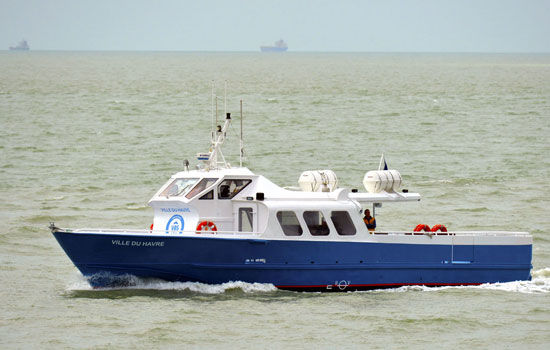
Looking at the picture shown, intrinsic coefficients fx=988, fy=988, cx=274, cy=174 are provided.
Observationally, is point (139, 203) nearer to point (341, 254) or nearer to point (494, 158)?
point (341, 254)

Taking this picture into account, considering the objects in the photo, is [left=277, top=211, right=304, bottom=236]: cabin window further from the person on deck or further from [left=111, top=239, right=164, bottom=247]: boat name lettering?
[left=111, top=239, right=164, bottom=247]: boat name lettering

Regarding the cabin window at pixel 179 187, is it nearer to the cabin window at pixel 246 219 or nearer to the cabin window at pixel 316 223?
the cabin window at pixel 246 219

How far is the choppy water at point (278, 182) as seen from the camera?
74.5 feet

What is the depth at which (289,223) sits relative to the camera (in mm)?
25375

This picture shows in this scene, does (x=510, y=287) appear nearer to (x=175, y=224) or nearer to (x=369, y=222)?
(x=369, y=222)

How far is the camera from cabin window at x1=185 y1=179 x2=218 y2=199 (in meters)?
25.7

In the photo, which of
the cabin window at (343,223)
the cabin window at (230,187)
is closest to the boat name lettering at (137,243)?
the cabin window at (230,187)

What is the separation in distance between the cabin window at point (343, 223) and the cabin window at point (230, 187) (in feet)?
7.91

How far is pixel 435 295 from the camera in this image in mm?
25906

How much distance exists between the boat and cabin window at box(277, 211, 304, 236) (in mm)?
26

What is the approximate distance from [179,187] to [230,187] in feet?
4.51

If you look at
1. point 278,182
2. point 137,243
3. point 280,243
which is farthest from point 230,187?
point 278,182

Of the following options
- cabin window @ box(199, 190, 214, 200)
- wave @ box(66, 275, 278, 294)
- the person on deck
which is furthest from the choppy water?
cabin window @ box(199, 190, 214, 200)

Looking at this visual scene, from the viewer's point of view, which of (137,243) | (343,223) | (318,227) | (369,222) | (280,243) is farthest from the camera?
(369,222)
